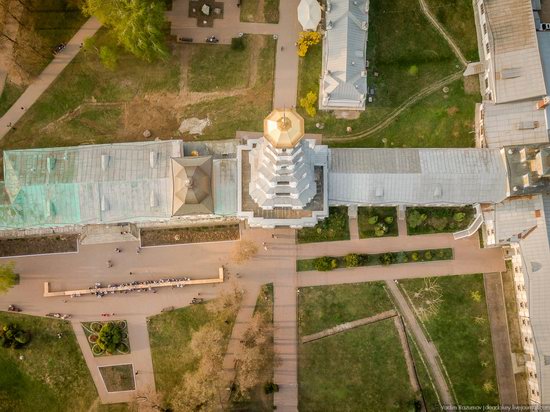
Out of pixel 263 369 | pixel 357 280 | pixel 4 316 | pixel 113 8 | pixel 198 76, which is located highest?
pixel 113 8

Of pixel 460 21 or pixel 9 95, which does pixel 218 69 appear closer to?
pixel 9 95

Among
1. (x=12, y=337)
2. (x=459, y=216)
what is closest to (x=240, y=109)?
(x=459, y=216)

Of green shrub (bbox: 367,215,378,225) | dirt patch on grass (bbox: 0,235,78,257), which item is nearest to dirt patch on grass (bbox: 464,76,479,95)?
green shrub (bbox: 367,215,378,225)

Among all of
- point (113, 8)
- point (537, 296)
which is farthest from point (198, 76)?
point (537, 296)

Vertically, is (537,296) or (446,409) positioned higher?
(537,296)

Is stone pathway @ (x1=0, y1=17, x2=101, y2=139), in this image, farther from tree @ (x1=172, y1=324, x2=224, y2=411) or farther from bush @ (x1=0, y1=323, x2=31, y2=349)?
tree @ (x1=172, y1=324, x2=224, y2=411)

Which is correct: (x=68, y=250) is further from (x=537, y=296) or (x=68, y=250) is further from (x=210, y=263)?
(x=537, y=296)

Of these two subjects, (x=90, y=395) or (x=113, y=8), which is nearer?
(x=113, y=8)

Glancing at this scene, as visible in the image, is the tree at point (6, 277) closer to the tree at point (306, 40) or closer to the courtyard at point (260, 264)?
the courtyard at point (260, 264)
